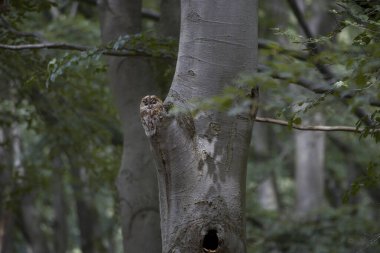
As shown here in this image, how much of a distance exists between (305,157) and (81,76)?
12.2 m

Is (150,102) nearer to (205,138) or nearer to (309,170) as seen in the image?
(205,138)

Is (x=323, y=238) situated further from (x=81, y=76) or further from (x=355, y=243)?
(x=81, y=76)

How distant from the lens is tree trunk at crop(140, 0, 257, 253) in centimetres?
406

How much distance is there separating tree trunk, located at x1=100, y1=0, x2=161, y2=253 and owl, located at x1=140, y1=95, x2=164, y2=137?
2572 mm

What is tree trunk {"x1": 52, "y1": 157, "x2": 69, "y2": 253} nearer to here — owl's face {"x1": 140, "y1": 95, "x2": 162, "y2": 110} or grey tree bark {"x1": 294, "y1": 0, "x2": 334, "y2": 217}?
grey tree bark {"x1": 294, "y1": 0, "x2": 334, "y2": 217}

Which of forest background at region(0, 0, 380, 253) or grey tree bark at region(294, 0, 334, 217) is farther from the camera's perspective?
grey tree bark at region(294, 0, 334, 217)

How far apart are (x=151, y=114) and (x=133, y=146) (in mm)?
2681

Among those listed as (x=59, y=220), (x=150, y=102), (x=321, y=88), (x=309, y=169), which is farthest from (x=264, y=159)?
(x=150, y=102)

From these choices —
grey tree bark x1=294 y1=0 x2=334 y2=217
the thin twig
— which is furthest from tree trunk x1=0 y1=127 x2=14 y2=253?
the thin twig

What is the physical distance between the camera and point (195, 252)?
13.3 feet

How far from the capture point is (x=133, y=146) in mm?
6684

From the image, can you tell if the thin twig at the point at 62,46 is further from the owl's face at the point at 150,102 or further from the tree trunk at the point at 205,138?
the owl's face at the point at 150,102

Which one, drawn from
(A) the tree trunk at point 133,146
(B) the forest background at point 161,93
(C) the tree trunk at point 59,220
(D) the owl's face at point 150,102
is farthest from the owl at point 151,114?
(C) the tree trunk at point 59,220

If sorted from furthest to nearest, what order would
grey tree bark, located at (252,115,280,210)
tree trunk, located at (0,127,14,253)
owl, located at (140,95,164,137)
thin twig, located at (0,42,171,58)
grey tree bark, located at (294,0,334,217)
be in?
grey tree bark, located at (252,115,280,210) → grey tree bark, located at (294,0,334,217) → tree trunk, located at (0,127,14,253) → thin twig, located at (0,42,171,58) → owl, located at (140,95,164,137)
